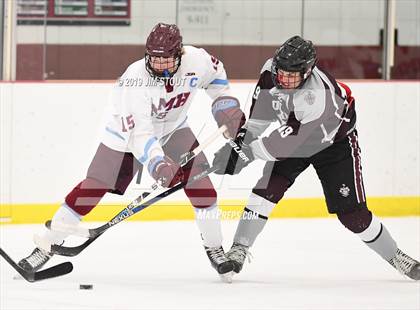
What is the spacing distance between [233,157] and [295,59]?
47 cm

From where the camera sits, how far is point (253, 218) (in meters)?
4.55

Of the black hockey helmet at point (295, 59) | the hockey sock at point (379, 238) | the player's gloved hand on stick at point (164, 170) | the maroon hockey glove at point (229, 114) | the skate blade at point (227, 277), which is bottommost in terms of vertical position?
the skate blade at point (227, 277)

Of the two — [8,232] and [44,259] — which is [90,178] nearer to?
[44,259]

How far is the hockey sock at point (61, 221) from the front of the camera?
438cm

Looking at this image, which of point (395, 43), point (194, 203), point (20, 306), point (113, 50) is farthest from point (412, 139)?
point (20, 306)

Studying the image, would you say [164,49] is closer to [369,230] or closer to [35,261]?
[35,261]

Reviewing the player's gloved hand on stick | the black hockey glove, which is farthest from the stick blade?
the black hockey glove

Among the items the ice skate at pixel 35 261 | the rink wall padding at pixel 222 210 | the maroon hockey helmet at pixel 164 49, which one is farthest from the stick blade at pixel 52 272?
the rink wall padding at pixel 222 210

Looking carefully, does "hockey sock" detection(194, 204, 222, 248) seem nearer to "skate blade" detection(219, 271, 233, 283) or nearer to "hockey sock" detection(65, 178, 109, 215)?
"skate blade" detection(219, 271, 233, 283)

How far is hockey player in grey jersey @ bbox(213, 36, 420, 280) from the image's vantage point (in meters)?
4.33

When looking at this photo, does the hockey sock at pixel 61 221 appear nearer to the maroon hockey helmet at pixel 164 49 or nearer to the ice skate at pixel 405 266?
the maroon hockey helmet at pixel 164 49

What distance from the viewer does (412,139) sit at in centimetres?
629

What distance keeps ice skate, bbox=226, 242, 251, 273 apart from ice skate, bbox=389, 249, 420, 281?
602mm

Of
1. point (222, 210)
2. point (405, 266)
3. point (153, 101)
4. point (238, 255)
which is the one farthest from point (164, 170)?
point (222, 210)
